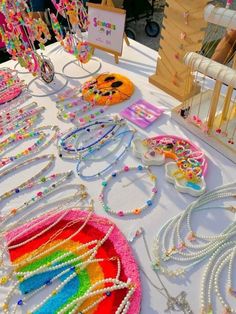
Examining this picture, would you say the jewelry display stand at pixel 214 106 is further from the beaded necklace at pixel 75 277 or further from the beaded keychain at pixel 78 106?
the beaded necklace at pixel 75 277

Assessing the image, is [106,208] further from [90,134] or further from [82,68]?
[82,68]

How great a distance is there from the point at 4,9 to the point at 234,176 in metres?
1.02

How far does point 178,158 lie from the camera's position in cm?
95

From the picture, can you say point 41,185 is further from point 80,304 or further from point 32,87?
point 32,87

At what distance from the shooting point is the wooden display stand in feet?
3.46

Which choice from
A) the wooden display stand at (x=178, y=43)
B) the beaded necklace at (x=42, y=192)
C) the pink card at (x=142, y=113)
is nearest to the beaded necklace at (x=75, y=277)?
the beaded necklace at (x=42, y=192)

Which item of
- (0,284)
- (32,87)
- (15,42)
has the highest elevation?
(15,42)

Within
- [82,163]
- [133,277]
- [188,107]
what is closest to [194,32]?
[188,107]

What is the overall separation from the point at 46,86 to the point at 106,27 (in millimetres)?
356

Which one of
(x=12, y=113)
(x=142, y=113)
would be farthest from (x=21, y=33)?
(x=142, y=113)

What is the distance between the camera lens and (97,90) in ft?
4.17

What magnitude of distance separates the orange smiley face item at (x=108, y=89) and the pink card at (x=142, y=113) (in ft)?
0.23

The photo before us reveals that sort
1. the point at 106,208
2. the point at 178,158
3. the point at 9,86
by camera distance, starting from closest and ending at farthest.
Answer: the point at 106,208, the point at 178,158, the point at 9,86

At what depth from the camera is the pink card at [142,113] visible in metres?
1.12
